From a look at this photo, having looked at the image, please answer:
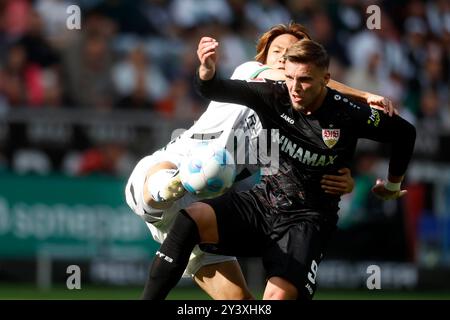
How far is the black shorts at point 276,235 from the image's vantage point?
6.31 meters

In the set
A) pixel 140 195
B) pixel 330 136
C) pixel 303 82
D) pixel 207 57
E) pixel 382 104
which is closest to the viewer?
pixel 207 57

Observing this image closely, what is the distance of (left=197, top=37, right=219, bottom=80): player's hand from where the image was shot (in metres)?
5.98

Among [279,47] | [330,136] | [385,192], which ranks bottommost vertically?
[385,192]

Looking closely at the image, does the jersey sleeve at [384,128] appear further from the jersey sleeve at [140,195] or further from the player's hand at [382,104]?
the jersey sleeve at [140,195]

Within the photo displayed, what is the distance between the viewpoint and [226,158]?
636 centimetres

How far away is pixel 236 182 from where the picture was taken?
7.13 meters

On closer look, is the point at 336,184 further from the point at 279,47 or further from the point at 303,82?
the point at 279,47

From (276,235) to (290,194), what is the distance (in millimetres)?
253

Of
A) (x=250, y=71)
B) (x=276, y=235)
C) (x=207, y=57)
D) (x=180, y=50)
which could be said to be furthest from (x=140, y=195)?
(x=180, y=50)

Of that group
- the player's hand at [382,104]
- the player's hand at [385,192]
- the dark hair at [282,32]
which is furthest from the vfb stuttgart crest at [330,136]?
the dark hair at [282,32]

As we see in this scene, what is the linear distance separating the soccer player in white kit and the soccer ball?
0.42 ft

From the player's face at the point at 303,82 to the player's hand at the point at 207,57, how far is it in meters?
0.48

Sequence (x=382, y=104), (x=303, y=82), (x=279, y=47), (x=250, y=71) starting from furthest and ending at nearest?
(x=279, y=47), (x=250, y=71), (x=382, y=104), (x=303, y=82)
